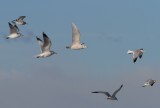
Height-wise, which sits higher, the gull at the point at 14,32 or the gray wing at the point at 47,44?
the gray wing at the point at 47,44

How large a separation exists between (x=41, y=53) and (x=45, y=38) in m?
1.36

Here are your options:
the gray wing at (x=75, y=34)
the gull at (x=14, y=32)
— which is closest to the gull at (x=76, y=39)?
the gray wing at (x=75, y=34)

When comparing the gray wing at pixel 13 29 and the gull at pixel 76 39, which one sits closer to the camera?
the gull at pixel 76 39

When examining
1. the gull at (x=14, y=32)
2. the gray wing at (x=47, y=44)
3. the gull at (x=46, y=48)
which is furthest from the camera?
the gull at (x=14, y=32)

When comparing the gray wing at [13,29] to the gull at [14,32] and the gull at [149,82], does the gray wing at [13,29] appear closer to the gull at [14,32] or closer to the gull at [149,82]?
the gull at [14,32]

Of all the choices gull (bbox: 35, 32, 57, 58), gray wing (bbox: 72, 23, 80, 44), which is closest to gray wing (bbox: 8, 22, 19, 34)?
gull (bbox: 35, 32, 57, 58)

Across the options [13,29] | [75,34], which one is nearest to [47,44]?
[75,34]

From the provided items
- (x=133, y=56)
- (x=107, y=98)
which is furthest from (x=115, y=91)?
(x=133, y=56)

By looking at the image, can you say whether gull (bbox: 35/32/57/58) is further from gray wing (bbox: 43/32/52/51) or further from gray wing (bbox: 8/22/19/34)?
gray wing (bbox: 8/22/19/34)

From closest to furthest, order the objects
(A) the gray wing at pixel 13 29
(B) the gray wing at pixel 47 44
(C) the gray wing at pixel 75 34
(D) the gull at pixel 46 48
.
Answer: (D) the gull at pixel 46 48
(B) the gray wing at pixel 47 44
(C) the gray wing at pixel 75 34
(A) the gray wing at pixel 13 29

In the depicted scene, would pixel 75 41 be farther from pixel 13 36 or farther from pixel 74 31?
pixel 13 36

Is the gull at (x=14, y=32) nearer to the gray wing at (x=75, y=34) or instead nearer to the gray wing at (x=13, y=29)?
the gray wing at (x=13, y=29)

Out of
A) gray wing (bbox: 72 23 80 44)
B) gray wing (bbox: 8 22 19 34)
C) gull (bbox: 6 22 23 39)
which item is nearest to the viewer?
gray wing (bbox: 72 23 80 44)

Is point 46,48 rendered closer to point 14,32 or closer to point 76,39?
point 76,39
